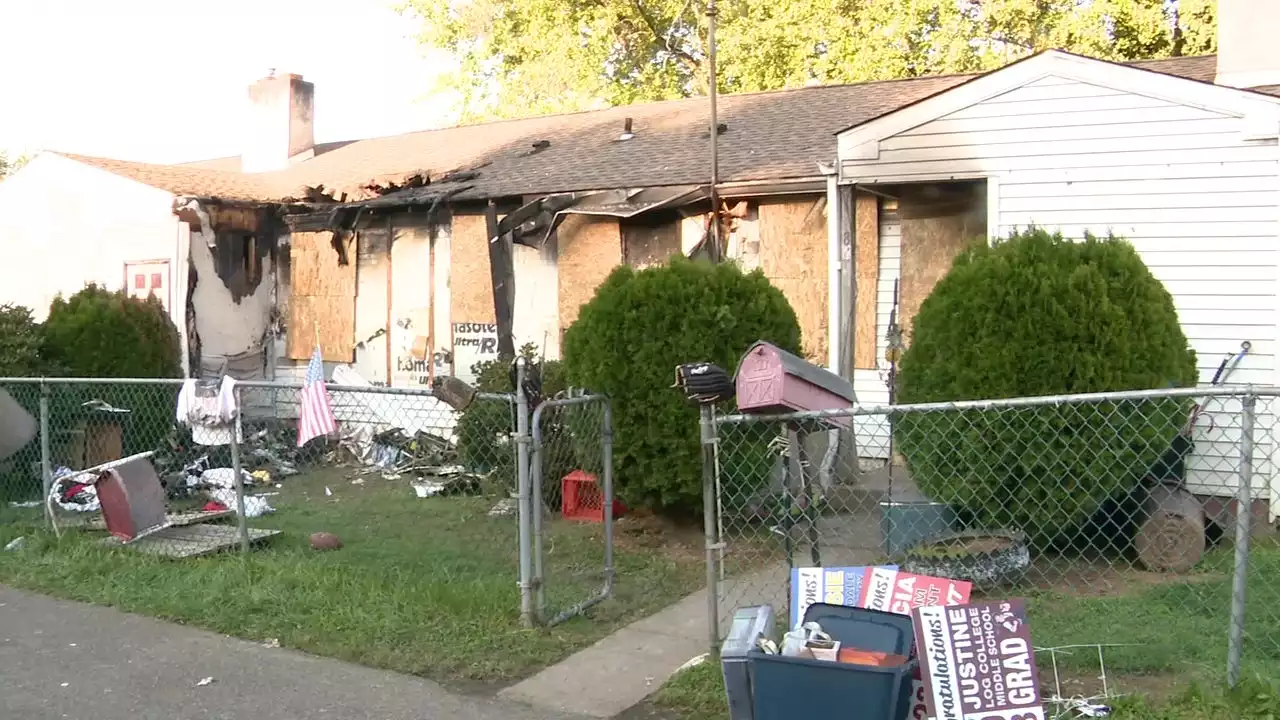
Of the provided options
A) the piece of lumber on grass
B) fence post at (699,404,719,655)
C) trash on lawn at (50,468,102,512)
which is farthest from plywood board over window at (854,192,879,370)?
trash on lawn at (50,468,102,512)

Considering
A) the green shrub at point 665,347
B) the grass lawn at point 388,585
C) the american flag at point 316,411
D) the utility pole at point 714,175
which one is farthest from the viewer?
the utility pole at point 714,175

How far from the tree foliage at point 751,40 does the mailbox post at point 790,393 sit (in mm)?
16094

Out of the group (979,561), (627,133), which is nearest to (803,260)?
(627,133)

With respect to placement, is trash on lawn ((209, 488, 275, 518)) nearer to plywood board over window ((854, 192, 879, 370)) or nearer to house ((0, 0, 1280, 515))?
house ((0, 0, 1280, 515))

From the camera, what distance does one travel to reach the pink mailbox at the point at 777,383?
5.39 meters

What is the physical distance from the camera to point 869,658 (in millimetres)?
4133

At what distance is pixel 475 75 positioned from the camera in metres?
28.2

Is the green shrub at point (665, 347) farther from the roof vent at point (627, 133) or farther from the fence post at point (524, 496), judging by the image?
the roof vent at point (627, 133)

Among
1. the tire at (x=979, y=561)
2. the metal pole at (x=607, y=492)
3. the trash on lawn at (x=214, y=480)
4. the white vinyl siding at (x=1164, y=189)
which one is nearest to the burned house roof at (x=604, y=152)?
the white vinyl siding at (x=1164, y=189)

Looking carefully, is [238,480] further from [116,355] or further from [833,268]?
[833,268]

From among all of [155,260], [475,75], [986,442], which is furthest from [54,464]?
[475,75]

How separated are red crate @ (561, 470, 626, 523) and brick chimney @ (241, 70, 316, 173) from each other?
11301mm

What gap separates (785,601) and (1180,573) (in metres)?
2.57

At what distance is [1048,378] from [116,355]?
358 inches
